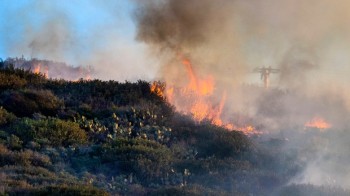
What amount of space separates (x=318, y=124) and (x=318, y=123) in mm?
163

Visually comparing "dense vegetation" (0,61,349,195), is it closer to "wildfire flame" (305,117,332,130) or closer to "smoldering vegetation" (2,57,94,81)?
"wildfire flame" (305,117,332,130)

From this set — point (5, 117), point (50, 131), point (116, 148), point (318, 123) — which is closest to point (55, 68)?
point (318, 123)

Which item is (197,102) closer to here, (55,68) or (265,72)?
(55,68)

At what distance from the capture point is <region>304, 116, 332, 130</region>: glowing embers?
25.5m

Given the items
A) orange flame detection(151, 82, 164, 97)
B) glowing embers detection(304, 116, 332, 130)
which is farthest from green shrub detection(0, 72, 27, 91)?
glowing embers detection(304, 116, 332, 130)

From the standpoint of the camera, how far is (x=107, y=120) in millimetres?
19031

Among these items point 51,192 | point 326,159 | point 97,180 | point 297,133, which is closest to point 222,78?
point 297,133

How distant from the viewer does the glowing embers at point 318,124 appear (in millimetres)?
25487

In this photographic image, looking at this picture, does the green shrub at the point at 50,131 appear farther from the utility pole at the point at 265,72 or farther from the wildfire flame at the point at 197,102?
the utility pole at the point at 265,72

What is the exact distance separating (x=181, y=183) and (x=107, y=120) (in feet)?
18.6

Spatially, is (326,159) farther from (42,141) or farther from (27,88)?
(27,88)

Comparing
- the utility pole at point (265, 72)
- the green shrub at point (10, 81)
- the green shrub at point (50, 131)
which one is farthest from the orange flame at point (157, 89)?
the utility pole at point (265, 72)

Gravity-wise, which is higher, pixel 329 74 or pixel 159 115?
pixel 329 74

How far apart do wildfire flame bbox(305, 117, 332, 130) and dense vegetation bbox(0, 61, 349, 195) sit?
204 inches
